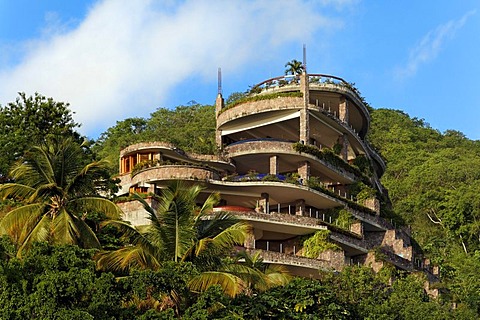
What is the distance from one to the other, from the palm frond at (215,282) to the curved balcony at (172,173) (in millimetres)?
18273

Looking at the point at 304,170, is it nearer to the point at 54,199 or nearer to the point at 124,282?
the point at 54,199

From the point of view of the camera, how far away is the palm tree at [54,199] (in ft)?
109

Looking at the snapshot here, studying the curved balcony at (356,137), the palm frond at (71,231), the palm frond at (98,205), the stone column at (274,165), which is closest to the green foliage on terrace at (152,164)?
the stone column at (274,165)

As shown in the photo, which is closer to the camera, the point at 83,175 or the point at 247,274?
the point at 247,274

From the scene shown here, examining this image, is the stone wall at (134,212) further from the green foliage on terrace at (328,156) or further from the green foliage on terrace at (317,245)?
the green foliage on terrace at (328,156)

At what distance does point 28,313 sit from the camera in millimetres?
27266

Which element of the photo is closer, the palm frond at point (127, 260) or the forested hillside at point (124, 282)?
the forested hillside at point (124, 282)

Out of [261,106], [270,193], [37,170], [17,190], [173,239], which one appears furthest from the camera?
[261,106]

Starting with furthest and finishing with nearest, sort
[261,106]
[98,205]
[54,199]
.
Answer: [261,106]
[98,205]
[54,199]

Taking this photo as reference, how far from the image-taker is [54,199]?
34188 millimetres

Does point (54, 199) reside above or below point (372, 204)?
below

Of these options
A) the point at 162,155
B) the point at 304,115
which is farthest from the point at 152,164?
the point at 304,115

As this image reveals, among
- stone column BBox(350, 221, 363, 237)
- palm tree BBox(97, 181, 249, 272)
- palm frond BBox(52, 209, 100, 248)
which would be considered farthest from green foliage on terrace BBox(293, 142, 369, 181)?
palm frond BBox(52, 209, 100, 248)

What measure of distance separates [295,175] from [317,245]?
17.0 feet
